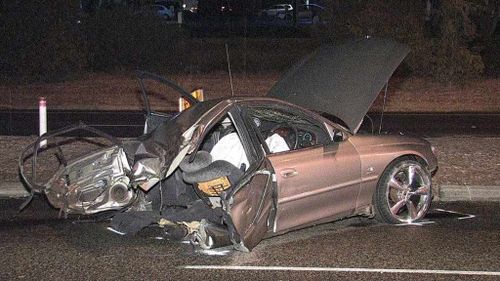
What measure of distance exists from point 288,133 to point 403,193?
1.41m

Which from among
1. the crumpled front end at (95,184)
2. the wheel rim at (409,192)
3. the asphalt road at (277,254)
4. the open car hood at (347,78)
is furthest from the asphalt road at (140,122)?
the crumpled front end at (95,184)

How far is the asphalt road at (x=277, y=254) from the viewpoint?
23.8 ft

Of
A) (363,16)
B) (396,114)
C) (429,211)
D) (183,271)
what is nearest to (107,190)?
(183,271)

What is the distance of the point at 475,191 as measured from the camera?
1070cm

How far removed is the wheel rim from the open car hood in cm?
71

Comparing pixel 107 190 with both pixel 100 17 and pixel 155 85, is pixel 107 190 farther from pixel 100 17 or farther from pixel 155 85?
pixel 100 17

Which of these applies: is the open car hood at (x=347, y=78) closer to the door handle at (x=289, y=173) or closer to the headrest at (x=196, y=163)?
the door handle at (x=289, y=173)

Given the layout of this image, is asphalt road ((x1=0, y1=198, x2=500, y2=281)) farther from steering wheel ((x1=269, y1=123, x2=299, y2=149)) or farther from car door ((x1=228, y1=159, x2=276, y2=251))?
steering wheel ((x1=269, y1=123, x2=299, y2=149))

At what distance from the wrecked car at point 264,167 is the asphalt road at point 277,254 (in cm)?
22

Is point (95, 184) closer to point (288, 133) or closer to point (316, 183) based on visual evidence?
point (288, 133)

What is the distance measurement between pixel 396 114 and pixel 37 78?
11.8 meters

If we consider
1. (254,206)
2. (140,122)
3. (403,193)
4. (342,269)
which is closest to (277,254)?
(254,206)

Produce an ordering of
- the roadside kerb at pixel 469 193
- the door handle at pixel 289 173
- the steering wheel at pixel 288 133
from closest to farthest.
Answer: the door handle at pixel 289 173
the steering wheel at pixel 288 133
the roadside kerb at pixel 469 193

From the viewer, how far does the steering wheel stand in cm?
855
